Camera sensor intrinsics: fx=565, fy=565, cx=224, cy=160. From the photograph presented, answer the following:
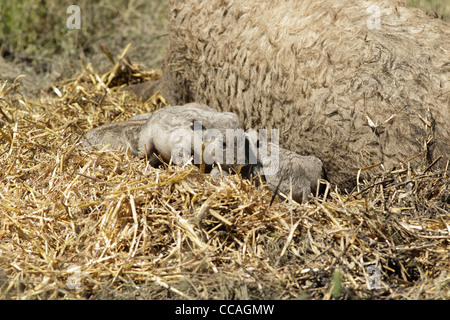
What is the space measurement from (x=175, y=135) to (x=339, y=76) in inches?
40.7

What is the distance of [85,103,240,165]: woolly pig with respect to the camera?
330cm

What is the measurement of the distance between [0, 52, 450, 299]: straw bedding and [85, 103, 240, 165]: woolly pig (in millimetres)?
138

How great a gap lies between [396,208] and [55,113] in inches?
109

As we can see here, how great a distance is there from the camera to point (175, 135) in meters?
3.38

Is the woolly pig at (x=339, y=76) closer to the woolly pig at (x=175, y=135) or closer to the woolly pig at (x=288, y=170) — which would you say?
the woolly pig at (x=288, y=170)

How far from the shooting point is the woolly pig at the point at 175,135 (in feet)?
10.8

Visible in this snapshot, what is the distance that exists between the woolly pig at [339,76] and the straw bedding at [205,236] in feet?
0.69

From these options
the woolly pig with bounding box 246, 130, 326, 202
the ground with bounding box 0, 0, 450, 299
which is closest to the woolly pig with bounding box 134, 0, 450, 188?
the woolly pig with bounding box 246, 130, 326, 202

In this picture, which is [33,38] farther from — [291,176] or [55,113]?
[291,176]

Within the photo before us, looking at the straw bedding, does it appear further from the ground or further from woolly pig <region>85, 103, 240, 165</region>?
woolly pig <region>85, 103, 240, 165</region>

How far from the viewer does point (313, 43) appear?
3490 mm

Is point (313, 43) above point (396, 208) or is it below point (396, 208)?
above

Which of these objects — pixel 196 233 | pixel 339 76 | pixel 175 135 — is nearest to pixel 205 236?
pixel 196 233
